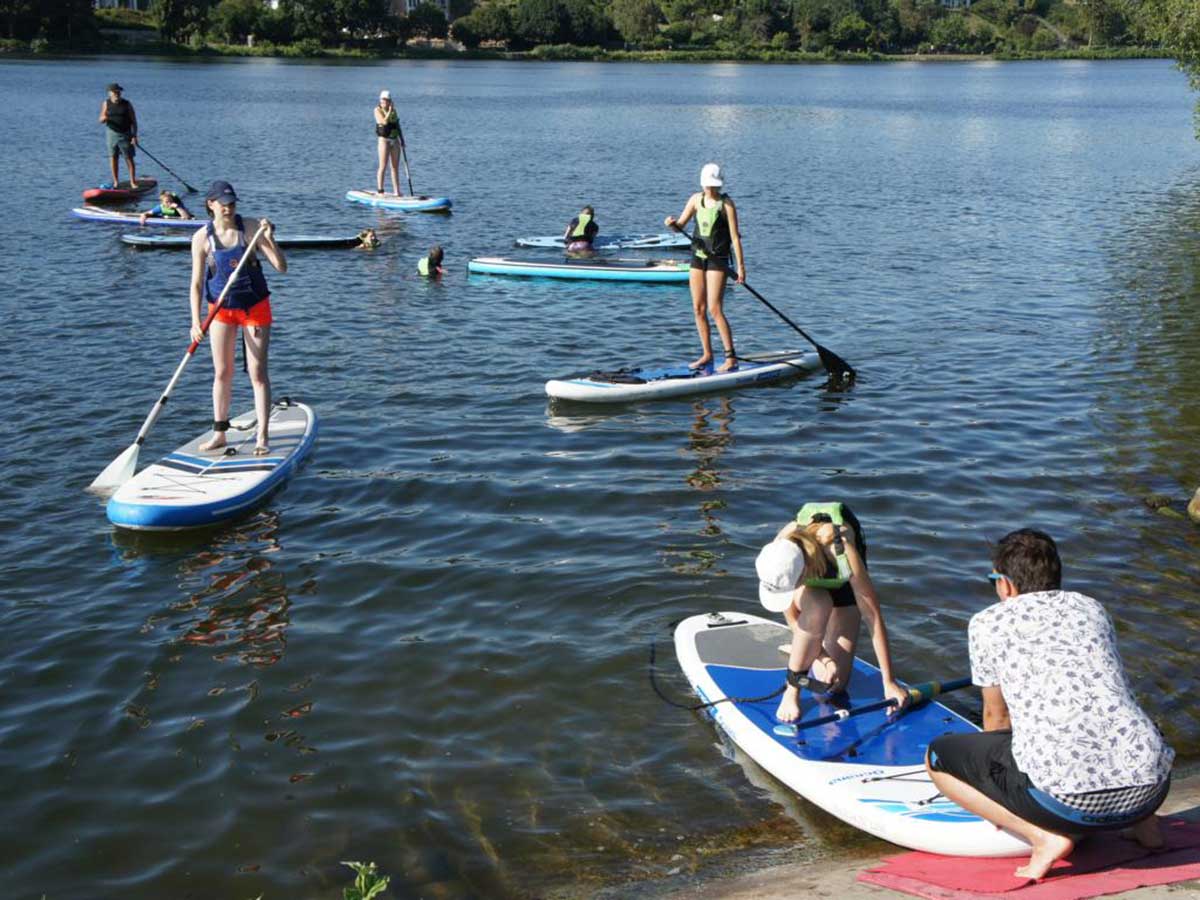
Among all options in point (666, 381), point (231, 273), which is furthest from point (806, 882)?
point (666, 381)

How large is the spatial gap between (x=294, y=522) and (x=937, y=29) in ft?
553

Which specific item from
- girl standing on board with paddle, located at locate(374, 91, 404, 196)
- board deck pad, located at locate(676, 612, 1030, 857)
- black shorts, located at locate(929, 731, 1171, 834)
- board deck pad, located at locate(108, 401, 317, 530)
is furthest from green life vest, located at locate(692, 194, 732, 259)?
girl standing on board with paddle, located at locate(374, 91, 404, 196)

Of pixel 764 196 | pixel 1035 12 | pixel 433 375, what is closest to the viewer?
pixel 433 375

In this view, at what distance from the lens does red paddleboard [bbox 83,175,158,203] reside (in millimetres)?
29312

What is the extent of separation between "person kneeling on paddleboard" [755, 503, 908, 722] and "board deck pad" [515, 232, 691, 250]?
673 inches

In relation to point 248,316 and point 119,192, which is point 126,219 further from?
point 248,316

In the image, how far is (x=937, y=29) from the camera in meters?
164

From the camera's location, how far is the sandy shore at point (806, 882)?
6.10m

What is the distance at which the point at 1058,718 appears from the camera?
18.6ft

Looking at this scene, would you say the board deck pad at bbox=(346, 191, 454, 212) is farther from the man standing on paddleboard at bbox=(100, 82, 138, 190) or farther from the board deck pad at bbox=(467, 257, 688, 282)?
the board deck pad at bbox=(467, 257, 688, 282)

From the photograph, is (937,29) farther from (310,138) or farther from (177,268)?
(177,268)

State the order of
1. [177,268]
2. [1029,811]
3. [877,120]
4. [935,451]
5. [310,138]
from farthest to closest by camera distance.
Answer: [877,120] → [310,138] → [177,268] → [935,451] → [1029,811]

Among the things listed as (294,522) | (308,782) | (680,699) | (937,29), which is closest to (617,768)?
(680,699)

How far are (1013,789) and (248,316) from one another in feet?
27.7
